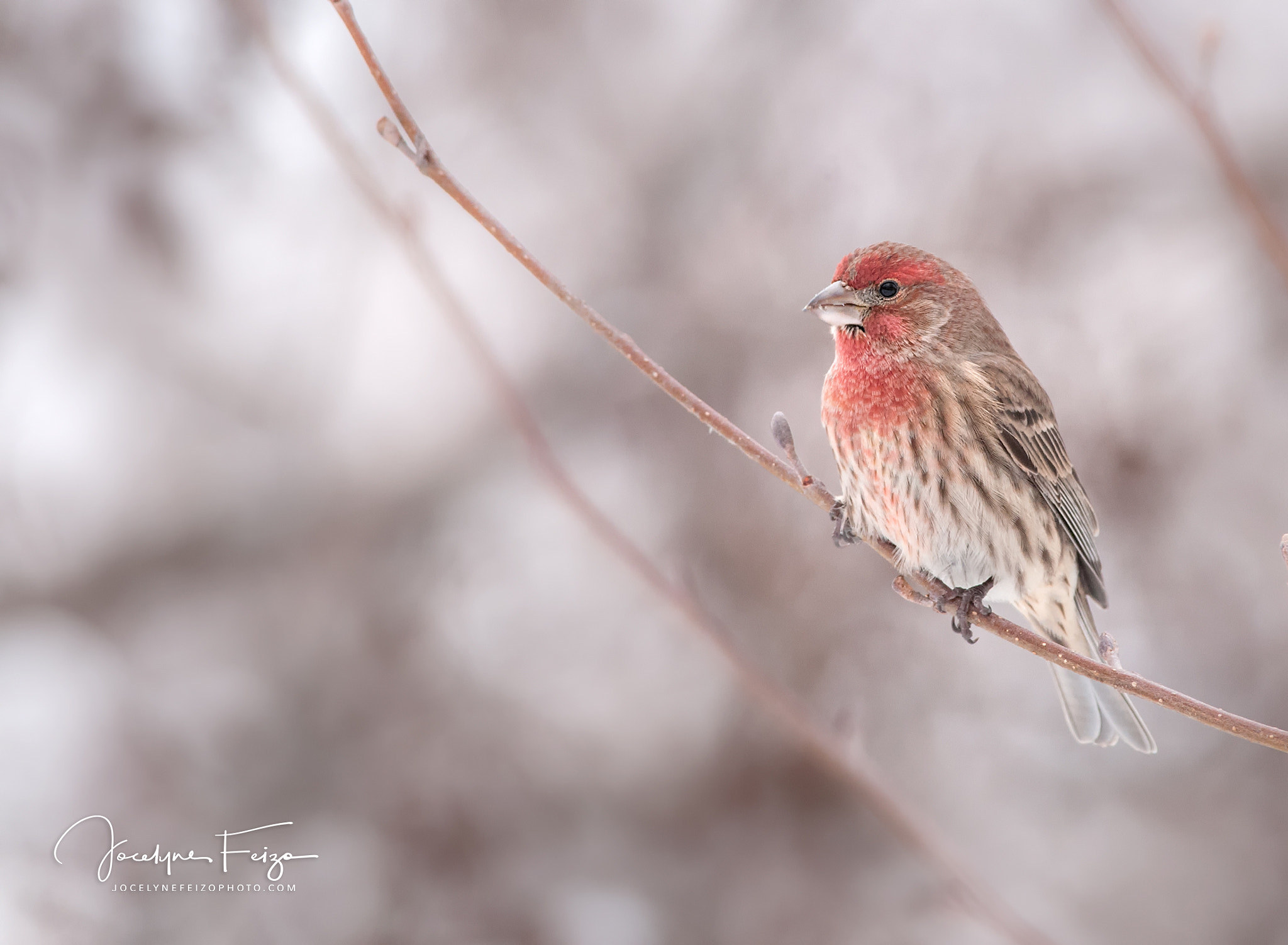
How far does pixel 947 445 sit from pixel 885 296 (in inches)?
20.6

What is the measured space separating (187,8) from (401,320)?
1.88 meters

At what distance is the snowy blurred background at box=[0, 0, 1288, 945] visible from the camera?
540 cm

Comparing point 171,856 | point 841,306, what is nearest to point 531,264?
point 841,306

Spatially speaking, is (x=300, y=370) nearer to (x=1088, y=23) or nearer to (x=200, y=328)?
(x=200, y=328)

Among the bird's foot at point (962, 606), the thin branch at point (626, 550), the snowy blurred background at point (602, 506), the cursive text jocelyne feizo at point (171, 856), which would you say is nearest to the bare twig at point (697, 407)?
the thin branch at point (626, 550)

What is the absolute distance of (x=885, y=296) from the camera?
359cm

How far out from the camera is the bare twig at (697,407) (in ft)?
6.33

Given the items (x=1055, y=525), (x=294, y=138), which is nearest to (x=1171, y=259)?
(x=1055, y=525)

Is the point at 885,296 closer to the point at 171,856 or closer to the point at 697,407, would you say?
the point at 697,407

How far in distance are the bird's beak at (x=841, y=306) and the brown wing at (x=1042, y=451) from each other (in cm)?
50

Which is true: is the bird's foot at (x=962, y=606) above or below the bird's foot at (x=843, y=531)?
below

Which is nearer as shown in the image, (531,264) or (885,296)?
(531,264)

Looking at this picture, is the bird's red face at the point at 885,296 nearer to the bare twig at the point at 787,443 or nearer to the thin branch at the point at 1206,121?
the bare twig at the point at 787,443

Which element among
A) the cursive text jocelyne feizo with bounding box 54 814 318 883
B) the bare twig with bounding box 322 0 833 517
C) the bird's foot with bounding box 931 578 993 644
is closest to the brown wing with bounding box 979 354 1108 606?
the bird's foot with bounding box 931 578 993 644
